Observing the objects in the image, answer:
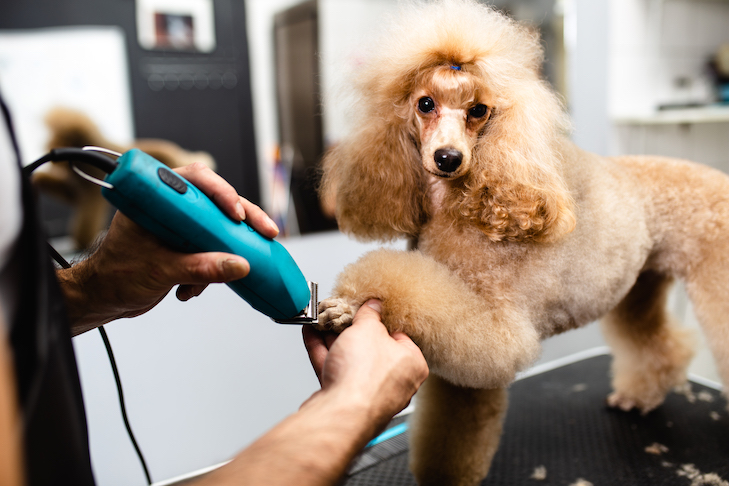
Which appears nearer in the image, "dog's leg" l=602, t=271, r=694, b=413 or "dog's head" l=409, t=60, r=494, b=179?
"dog's head" l=409, t=60, r=494, b=179

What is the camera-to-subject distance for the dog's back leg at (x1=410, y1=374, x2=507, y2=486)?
0.70 m

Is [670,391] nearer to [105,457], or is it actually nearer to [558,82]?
[558,82]

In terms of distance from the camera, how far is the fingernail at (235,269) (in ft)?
1.49

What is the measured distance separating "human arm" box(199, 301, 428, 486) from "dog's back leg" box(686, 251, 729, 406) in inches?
20.3

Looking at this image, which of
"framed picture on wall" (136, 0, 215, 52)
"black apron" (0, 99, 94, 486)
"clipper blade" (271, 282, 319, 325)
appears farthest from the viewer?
"framed picture on wall" (136, 0, 215, 52)

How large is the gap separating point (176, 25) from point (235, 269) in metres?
0.73

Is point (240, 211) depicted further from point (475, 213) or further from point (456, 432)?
point (456, 432)

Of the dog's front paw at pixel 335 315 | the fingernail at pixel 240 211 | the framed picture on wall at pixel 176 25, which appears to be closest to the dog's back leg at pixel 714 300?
the dog's front paw at pixel 335 315

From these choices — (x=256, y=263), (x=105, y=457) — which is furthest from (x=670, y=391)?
(x=105, y=457)

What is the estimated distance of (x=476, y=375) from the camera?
0.56 meters

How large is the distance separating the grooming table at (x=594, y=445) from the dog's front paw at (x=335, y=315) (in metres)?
0.37

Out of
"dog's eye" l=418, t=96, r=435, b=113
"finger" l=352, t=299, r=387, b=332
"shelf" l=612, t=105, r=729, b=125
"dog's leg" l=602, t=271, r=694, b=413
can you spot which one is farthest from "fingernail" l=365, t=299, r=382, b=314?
"shelf" l=612, t=105, r=729, b=125

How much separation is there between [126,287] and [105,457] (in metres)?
0.55

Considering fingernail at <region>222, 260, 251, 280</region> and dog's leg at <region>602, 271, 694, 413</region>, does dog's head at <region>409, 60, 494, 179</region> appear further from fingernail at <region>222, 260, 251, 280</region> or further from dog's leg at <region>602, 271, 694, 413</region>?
dog's leg at <region>602, 271, 694, 413</region>
